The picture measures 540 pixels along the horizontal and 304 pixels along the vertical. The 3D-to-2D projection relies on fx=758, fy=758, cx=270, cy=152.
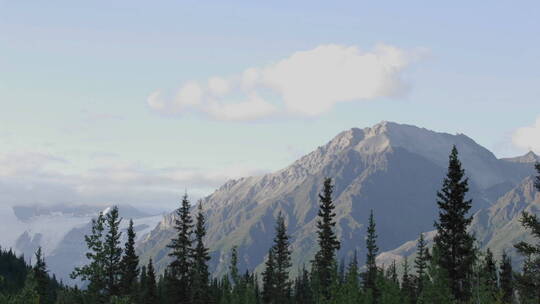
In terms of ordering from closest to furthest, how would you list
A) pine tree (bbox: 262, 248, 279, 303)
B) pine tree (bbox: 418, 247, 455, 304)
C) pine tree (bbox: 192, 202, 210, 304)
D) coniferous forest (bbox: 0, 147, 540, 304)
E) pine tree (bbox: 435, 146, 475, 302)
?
coniferous forest (bbox: 0, 147, 540, 304), pine tree (bbox: 418, 247, 455, 304), pine tree (bbox: 435, 146, 475, 302), pine tree (bbox: 192, 202, 210, 304), pine tree (bbox: 262, 248, 279, 303)

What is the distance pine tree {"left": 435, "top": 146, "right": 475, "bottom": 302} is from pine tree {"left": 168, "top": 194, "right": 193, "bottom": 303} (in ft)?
122

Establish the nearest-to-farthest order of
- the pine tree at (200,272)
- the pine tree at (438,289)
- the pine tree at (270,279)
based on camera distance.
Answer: the pine tree at (438,289), the pine tree at (200,272), the pine tree at (270,279)

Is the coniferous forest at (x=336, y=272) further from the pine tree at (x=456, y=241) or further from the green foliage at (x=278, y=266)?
the green foliage at (x=278, y=266)

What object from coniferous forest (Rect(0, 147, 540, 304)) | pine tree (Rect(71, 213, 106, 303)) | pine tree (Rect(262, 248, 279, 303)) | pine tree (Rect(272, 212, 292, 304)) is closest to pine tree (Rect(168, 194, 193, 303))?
coniferous forest (Rect(0, 147, 540, 304))

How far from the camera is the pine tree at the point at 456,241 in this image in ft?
195

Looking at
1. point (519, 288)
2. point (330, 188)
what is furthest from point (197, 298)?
point (519, 288)

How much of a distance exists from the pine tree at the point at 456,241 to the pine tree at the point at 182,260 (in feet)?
122

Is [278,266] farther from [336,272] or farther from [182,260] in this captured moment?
[336,272]

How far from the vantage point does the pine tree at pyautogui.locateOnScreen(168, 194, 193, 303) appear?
9081 centimetres

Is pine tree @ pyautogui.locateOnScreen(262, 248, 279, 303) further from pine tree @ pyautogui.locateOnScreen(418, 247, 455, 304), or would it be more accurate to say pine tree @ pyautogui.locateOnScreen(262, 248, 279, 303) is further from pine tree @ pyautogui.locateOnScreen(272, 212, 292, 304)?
pine tree @ pyautogui.locateOnScreen(418, 247, 455, 304)

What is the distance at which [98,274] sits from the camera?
4559 centimetres

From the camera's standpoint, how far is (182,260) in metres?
91.2

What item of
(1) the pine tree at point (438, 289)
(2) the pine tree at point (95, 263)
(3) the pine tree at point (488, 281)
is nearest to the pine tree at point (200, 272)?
(3) the pine tree at point (488, 281)

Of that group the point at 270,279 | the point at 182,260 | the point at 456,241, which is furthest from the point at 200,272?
the point at 456,241
